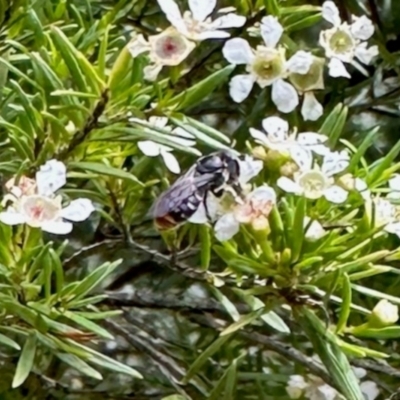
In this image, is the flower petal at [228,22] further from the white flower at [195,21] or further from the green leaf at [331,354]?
the green leaf at [331,354]

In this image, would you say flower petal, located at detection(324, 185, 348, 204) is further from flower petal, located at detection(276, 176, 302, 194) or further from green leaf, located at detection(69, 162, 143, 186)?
green leaf, located at detection(69, 162, 143, 186)

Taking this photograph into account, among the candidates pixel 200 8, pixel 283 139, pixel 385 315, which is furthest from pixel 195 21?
pixel 385 315

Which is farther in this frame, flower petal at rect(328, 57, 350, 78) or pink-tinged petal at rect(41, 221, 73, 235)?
flower petal at rect(328, 57, 350, 78)

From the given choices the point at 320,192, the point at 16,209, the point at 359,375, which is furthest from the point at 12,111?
the point at 359,375

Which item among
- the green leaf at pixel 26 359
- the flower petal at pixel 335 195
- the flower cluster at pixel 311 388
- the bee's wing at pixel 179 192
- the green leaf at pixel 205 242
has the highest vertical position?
the bee's wing at pixel 179 192

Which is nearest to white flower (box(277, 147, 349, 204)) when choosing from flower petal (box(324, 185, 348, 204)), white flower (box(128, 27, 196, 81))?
flower petal (box(324, 185, 348, 204))

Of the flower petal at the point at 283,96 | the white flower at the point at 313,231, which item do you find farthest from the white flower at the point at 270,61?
the white flower at the point at 313,231
